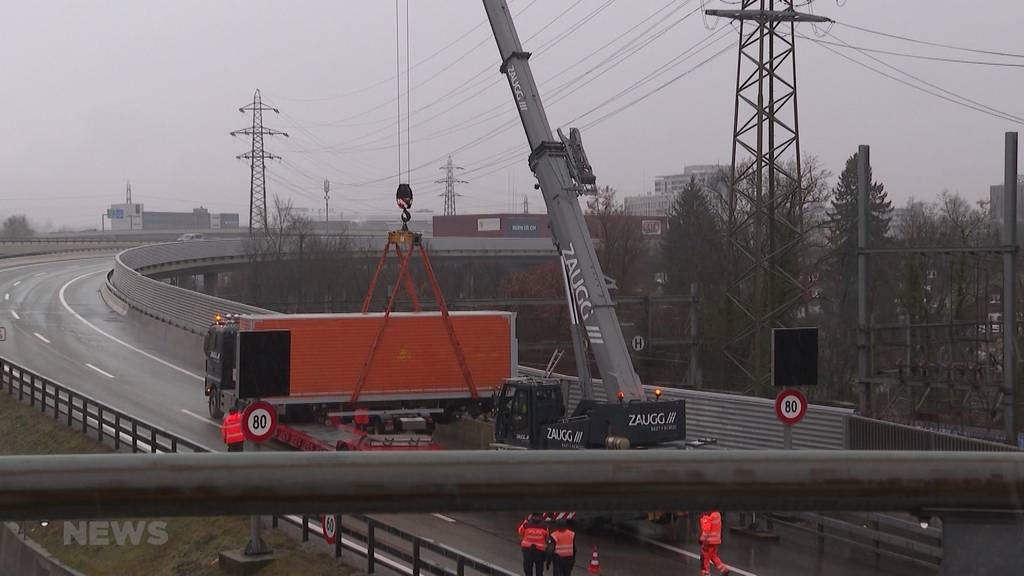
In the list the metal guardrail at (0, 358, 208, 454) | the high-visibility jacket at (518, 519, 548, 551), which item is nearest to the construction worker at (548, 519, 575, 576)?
the high-visibility jacket at (518, 519, 548, 551)

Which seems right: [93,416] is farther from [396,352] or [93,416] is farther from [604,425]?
[604,425]

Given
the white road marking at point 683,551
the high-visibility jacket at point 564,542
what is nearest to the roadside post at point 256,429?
the high-visibility jacket at point 564,542

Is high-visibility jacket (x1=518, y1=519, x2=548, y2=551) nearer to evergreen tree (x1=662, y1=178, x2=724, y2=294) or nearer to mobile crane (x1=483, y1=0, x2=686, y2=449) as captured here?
mobile crane (x1=483, y1=0, x2=686, y2=449)

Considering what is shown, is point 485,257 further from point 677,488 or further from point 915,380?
point 677,488

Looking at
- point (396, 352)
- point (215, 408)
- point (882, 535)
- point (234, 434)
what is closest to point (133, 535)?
point (234, 434)

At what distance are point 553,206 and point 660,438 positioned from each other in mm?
4891

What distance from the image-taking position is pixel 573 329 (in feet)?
61.7

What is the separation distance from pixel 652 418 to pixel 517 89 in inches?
281

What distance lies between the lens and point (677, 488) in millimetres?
2127

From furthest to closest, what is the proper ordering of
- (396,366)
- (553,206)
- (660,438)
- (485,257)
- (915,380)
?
1. (485,257)
2. (396,366)
3. (915,380)
4. (553,206)
5. (660,438)

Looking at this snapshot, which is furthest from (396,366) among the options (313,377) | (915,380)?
(915,380)

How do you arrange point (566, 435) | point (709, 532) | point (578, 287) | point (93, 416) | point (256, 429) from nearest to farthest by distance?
1. point (709, 532)
2. point (256, 429)
3. point (566, 435)
4. point (578, 287)
5. point (93, 416)

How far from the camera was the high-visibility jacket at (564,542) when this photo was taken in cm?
1100

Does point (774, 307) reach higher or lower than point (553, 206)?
lower
